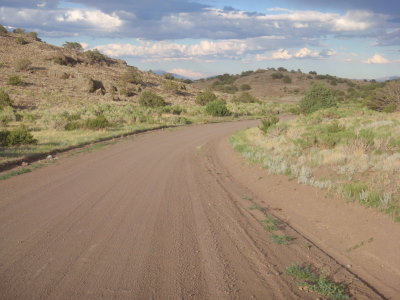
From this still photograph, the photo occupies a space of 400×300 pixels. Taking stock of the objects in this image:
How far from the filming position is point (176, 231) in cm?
675

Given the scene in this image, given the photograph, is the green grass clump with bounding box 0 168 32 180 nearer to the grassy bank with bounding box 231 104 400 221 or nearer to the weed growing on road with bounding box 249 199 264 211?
the weed growing on road with bounding box 249 199 264 211

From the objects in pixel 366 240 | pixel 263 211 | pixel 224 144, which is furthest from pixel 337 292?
pixel 224 144

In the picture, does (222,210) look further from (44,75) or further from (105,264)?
(44,75)

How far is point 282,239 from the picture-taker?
6473mm

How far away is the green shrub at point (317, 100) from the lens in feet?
122

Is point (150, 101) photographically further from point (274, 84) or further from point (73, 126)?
point (274, 84)

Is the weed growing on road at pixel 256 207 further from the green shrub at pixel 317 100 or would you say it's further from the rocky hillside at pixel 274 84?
the rocky hillside at pixel 274 84

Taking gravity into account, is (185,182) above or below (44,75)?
below

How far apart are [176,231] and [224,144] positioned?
48.1 ft

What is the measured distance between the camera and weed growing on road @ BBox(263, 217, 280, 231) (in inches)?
279

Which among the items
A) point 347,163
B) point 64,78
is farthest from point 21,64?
point 347,163

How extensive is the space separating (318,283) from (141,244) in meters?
2.71

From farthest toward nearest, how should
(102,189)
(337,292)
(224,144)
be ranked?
(224,144)
(102,189)
(337,292)

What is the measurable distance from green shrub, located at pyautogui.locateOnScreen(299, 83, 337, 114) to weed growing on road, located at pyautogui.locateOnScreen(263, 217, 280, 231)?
3143 cm
